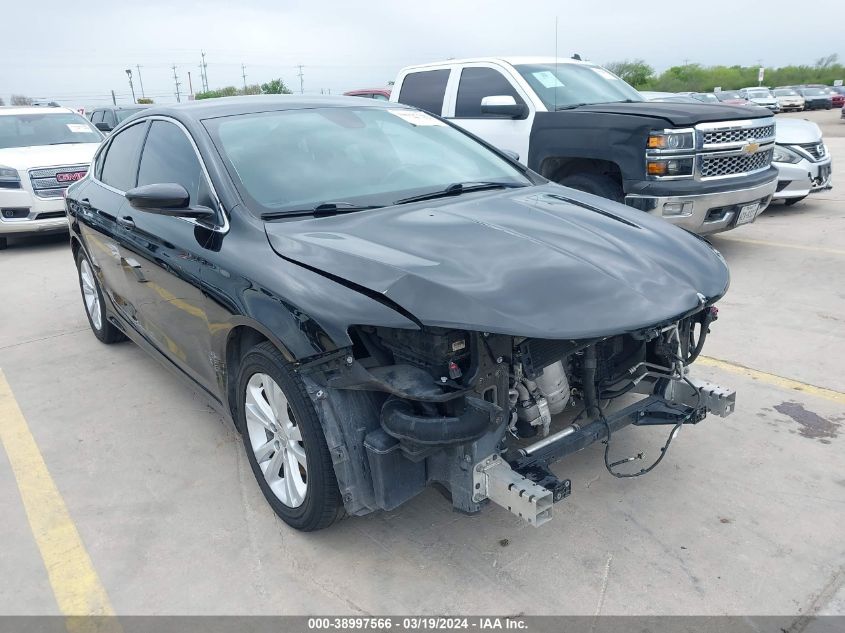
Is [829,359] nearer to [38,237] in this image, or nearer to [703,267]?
[703,267]

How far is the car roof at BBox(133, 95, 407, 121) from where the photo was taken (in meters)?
3.65

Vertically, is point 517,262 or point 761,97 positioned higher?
point 517,262

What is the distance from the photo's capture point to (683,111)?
6141 millimetres

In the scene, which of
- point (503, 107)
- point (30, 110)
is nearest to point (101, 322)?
point (503, 107)

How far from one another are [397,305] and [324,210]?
910mm

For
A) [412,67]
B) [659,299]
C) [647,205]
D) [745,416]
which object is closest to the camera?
[659,299]

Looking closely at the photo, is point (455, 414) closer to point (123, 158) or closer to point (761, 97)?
point (123, 158)

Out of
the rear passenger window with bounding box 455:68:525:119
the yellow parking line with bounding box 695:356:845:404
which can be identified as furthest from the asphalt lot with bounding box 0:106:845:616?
the rear passenger window with bounding box 455:68:525:119

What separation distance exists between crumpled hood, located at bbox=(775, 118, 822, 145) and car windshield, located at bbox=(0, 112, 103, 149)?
31.9 ft

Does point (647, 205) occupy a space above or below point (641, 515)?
above

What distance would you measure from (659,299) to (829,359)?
263 cm

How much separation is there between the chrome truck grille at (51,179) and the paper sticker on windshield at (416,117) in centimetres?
643

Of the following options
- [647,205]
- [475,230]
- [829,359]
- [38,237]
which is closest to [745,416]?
[829,359]

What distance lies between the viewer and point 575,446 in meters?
2.73
